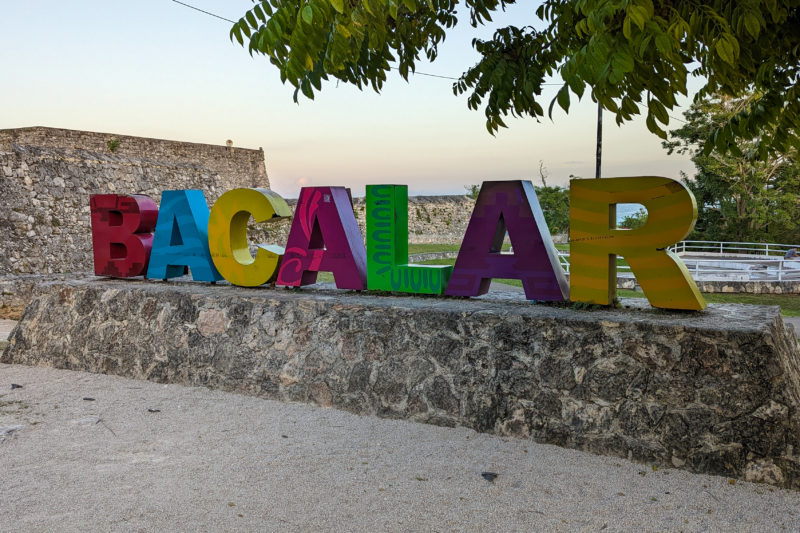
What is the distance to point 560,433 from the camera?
4.41 meters

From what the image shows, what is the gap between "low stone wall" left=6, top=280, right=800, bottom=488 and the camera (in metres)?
3.91

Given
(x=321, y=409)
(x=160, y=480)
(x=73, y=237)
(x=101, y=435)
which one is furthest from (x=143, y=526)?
(x=73, y=237)

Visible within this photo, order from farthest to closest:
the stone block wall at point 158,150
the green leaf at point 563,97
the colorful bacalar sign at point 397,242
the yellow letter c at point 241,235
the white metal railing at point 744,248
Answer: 1. the white metal railing at point 744,248
2. the stone block wall at point 158,150
3. the yellow letter c at point 241,235
4. the colorful bacalar sign at point 397,242
5. the green leaf at point 563,97

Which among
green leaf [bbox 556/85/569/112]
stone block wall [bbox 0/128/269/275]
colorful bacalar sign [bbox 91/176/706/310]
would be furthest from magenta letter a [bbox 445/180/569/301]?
stone block wall [bbox 0/128/269/275]

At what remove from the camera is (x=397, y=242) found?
223 inches

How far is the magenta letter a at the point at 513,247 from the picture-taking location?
5000mm

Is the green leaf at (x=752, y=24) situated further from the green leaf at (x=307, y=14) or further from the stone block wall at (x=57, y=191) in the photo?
the stone block wall at (x=57, y=191)

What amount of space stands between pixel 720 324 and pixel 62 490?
4.24 meters

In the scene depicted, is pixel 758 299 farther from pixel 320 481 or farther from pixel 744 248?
pixel 320 481

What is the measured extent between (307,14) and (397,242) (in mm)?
3079

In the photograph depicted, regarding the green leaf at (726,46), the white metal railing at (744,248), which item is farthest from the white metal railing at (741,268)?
the green leaf at (726,46)

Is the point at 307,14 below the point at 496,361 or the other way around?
the other way around

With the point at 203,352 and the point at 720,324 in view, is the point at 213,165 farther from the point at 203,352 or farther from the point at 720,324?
the point at 720,324

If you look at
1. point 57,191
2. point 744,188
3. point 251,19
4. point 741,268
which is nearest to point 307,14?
point 251,19
